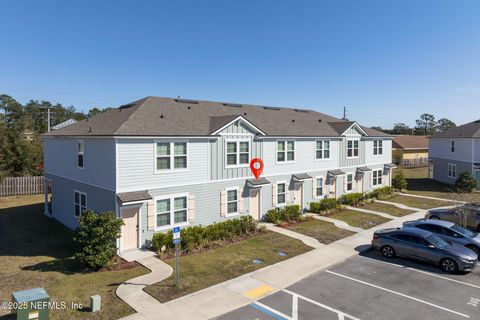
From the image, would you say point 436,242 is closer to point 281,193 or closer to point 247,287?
point 247,287

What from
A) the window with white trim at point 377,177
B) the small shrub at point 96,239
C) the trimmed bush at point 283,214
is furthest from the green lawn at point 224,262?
the window with white trim at point 377,177

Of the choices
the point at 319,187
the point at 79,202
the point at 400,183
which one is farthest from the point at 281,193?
the point at 400,183

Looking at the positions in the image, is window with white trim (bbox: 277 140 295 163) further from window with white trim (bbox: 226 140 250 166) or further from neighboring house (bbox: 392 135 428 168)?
neighboring house (bbox: 392 135 428 168)

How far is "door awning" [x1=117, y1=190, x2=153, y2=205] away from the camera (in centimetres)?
1613

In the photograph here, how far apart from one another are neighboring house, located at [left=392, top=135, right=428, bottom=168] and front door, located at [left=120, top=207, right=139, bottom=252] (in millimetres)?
58321

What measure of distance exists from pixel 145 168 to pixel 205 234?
486cm

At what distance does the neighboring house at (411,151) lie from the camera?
6812 centimetres

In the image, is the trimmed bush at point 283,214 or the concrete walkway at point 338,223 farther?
the trimmed bush at point 283,214

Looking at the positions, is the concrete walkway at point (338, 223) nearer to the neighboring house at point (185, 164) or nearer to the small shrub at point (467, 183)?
the neighboring house at point (185, 164)

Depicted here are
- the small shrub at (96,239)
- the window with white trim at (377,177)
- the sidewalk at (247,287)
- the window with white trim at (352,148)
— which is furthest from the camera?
the window with white trim at (377,177)

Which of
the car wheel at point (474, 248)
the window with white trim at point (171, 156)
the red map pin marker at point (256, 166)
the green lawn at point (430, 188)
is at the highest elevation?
the window with white trim at point (171, 156)

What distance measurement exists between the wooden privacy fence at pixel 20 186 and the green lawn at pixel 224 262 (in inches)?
1063

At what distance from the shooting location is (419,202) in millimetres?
31688

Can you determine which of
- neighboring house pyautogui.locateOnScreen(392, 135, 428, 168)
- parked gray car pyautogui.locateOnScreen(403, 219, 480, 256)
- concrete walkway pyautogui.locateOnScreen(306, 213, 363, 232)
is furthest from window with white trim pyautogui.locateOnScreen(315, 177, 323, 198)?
neighboring house pyautogui.locateOnScreen(392, 135, 428, 168)
